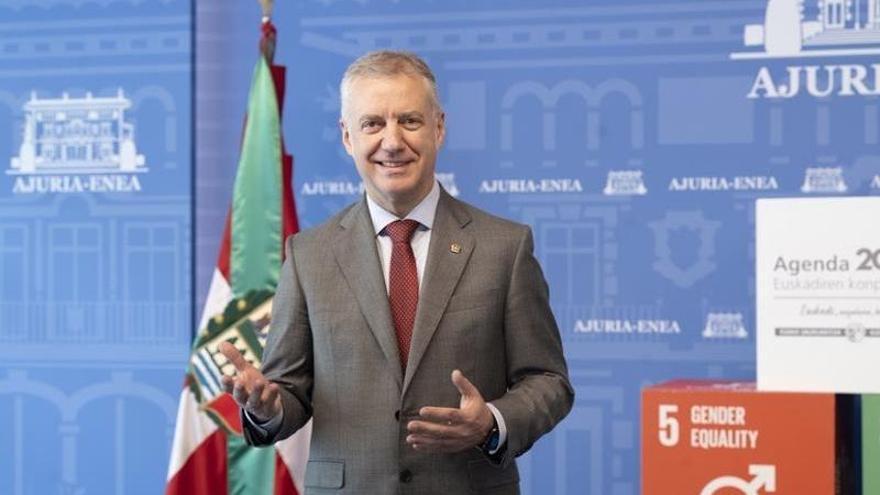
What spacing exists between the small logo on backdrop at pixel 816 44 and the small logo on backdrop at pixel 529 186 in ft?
1.99

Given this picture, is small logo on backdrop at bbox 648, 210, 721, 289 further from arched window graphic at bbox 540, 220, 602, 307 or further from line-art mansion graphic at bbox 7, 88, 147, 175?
line-art mansion graphic at bbox 7, 88, 147, 175

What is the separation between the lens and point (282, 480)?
412 centimetres

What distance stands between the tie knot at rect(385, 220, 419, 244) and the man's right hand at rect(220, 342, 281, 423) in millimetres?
380

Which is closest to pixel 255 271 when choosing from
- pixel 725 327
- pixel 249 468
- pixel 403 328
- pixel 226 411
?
pixel 226 411

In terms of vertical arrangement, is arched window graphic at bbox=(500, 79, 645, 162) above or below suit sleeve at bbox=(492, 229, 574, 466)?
above

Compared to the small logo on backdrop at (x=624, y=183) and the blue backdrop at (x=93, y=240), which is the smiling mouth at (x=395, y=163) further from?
the blue backdrop at (x=93, y=240)

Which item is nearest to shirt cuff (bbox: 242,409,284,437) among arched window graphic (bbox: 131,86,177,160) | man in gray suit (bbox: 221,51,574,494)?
man in gray suit (bbox: 221,51,574,494)

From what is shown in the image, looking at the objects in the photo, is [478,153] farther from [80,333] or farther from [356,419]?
[356,419]

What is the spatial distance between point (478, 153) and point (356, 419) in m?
2.02

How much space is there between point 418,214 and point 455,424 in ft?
1.56

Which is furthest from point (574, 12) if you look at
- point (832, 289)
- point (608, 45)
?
point (832, 289)

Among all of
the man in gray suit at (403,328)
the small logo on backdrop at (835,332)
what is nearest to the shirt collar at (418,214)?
the man in gray suit at (403,328)

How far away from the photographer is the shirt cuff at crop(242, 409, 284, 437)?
7.72 feet

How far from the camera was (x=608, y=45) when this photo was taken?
4.21m
